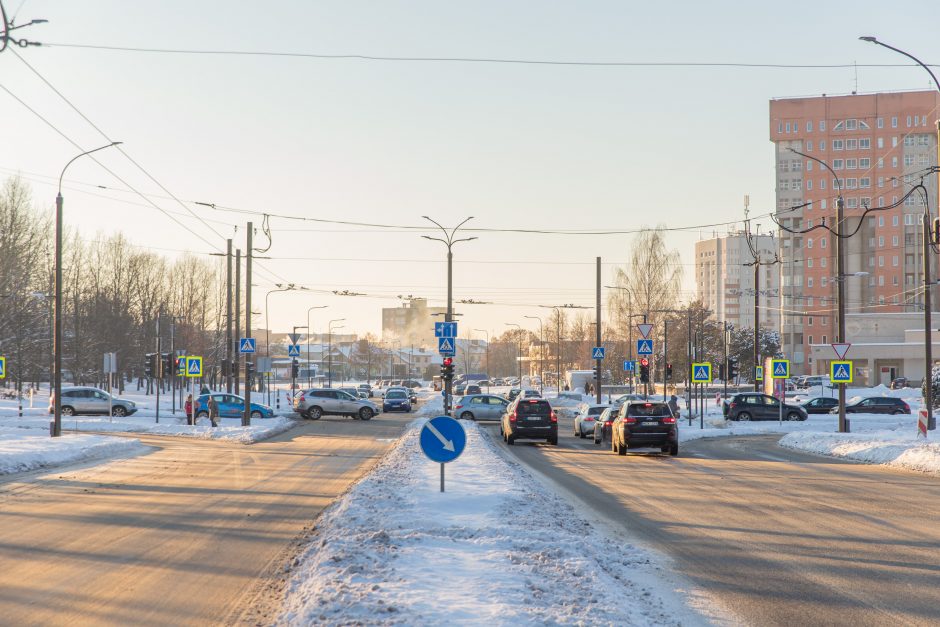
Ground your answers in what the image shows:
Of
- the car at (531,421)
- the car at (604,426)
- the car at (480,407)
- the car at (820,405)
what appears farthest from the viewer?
the car at (820,405)

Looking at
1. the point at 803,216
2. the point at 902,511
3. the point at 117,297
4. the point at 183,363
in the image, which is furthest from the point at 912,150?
the point at 902,511

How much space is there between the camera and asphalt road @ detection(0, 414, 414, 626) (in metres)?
7.91

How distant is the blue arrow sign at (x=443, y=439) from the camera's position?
13.4 metres

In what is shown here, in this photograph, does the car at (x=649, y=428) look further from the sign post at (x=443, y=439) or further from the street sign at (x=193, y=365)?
the street sign at (x=193, y=365)

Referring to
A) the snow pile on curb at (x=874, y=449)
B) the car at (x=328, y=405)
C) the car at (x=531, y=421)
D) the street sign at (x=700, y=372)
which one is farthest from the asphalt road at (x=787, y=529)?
the car at (x=328, y=405)

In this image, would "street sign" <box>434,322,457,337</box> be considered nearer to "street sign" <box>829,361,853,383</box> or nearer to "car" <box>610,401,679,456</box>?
"car" <box>610,401,679,456</box>

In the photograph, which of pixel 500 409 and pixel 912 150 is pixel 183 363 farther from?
pixel 912 150

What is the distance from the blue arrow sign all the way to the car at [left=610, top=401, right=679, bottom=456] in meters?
15.2

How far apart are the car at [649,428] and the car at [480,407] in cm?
2182

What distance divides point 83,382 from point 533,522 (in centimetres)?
8665

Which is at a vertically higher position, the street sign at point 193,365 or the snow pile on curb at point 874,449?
the street sign at point 193,365

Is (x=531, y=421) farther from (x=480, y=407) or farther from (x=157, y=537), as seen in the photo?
(x=157, y=537)

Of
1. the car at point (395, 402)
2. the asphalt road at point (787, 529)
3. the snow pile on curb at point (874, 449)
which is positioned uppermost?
the asphalt road at point (787, 529)

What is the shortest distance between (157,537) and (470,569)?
4.73 meters
